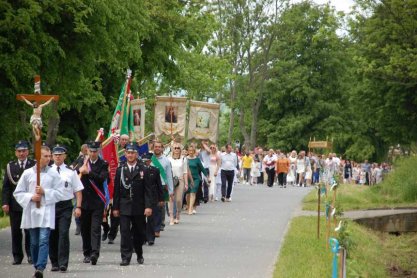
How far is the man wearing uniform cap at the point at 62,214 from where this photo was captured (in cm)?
1542

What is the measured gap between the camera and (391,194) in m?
40.3

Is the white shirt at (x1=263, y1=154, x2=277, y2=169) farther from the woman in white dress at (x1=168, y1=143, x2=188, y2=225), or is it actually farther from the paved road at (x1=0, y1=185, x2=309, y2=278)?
the woman in white dress at (x1=168, y1=143, x2=188, y2=225)

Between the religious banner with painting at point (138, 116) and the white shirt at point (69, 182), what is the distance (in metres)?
9.08

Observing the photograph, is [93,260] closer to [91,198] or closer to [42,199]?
[91,198]

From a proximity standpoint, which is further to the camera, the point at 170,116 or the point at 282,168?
the point at 282,168

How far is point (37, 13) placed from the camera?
1745 centimetres

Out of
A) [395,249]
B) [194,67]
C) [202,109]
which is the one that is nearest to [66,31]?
[395,249]

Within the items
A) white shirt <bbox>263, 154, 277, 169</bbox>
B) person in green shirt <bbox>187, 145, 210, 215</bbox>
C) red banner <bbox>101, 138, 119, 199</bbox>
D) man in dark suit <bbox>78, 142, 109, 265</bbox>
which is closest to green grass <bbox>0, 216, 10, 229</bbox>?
red banner <bbox>101, 138, 119, 199</bbox>

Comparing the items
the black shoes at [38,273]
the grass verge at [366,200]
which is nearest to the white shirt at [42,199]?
the black shoes at [38,273]

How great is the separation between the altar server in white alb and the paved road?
0.73m

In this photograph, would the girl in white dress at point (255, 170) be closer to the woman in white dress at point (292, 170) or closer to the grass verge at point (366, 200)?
the woman in white dress at point (292, 170)

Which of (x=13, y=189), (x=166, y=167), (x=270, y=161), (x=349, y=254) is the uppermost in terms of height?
(x=270, y=161)

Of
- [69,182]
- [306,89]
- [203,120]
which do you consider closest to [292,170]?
[203,120]

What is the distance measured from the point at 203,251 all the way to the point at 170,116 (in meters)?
14.1
